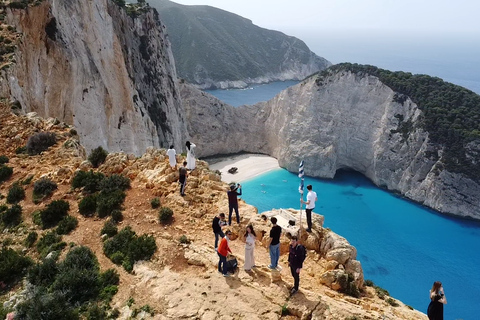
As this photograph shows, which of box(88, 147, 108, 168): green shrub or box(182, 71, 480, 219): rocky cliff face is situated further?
box(182, 71, 480, 219): rocky cliff face

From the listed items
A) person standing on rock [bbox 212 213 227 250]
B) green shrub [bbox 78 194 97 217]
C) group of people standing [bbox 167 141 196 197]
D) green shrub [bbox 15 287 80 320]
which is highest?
group of people standing [bbox 167 141 196 197]

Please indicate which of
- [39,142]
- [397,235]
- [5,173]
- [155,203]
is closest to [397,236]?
[397,235]

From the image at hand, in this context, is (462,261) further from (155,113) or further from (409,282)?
(155,113)

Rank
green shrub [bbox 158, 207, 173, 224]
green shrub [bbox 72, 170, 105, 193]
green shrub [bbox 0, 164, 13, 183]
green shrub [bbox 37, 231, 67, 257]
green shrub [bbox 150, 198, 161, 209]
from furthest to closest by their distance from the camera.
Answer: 1. green shrub [bbox 0, 164, 13, 183]
2. green shrub [bbox 72, 170, 105, 193]
3. green shrub [bbox 150, 198, 161, 209]
4. green shrub [bbox 158, 207, 173, 224]
5. green shrub [bbox 37, 231, 67, 257]

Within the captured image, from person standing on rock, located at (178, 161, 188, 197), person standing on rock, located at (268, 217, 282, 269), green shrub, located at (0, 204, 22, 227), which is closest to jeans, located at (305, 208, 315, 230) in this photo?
person standing on rock, located at (268, 217, 282, 269)

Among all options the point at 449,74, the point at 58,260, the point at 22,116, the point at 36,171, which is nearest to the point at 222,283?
the point at 58,260

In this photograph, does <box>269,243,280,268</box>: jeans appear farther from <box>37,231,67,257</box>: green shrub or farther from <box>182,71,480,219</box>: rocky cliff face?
<box>182,71,480,219</box>: rocky cliff face

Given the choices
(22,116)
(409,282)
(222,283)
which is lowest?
(409,282)
